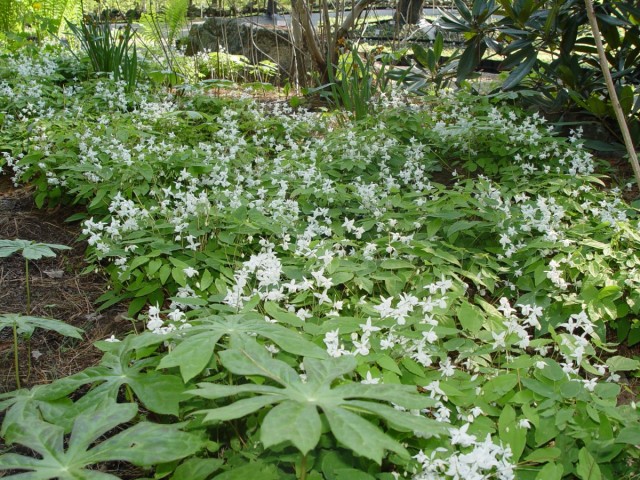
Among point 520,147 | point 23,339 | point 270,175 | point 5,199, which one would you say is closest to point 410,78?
point 520,147

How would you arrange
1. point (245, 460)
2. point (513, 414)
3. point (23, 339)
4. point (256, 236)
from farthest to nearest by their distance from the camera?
1. point (256, 236)
2. point (23, 339)
3. point (513, 414)
4. point (245, 460)

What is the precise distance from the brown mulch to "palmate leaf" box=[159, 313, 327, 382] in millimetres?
552

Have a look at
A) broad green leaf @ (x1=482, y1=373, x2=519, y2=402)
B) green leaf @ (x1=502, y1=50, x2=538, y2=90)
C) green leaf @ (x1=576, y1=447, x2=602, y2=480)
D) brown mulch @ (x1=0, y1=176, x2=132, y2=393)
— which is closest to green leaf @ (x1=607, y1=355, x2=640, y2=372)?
broad green leaf @ (x1=482, y1=373, x2=519, y2=402)

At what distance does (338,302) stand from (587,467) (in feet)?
3.10

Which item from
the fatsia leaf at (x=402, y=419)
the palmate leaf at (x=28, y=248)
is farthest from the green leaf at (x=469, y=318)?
the palmate leaf at (x=28, y=248)

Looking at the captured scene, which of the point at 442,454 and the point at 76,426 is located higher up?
the point at 76,426

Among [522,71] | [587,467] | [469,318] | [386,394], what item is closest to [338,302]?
[469,318]

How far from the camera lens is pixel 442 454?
162cm

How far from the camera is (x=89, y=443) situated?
1.34m

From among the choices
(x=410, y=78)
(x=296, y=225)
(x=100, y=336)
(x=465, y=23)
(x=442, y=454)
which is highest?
(x=465, y=23)

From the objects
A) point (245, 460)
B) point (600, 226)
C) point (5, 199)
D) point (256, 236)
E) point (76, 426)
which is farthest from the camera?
point (5, 199)

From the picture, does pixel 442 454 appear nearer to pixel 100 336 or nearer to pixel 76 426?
pixel 76 426

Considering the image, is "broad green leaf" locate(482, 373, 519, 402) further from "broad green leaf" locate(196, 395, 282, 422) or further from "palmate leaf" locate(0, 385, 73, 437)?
"palmate leaf" locate(0, 385, 73, 437)

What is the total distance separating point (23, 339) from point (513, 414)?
1.98 metres
